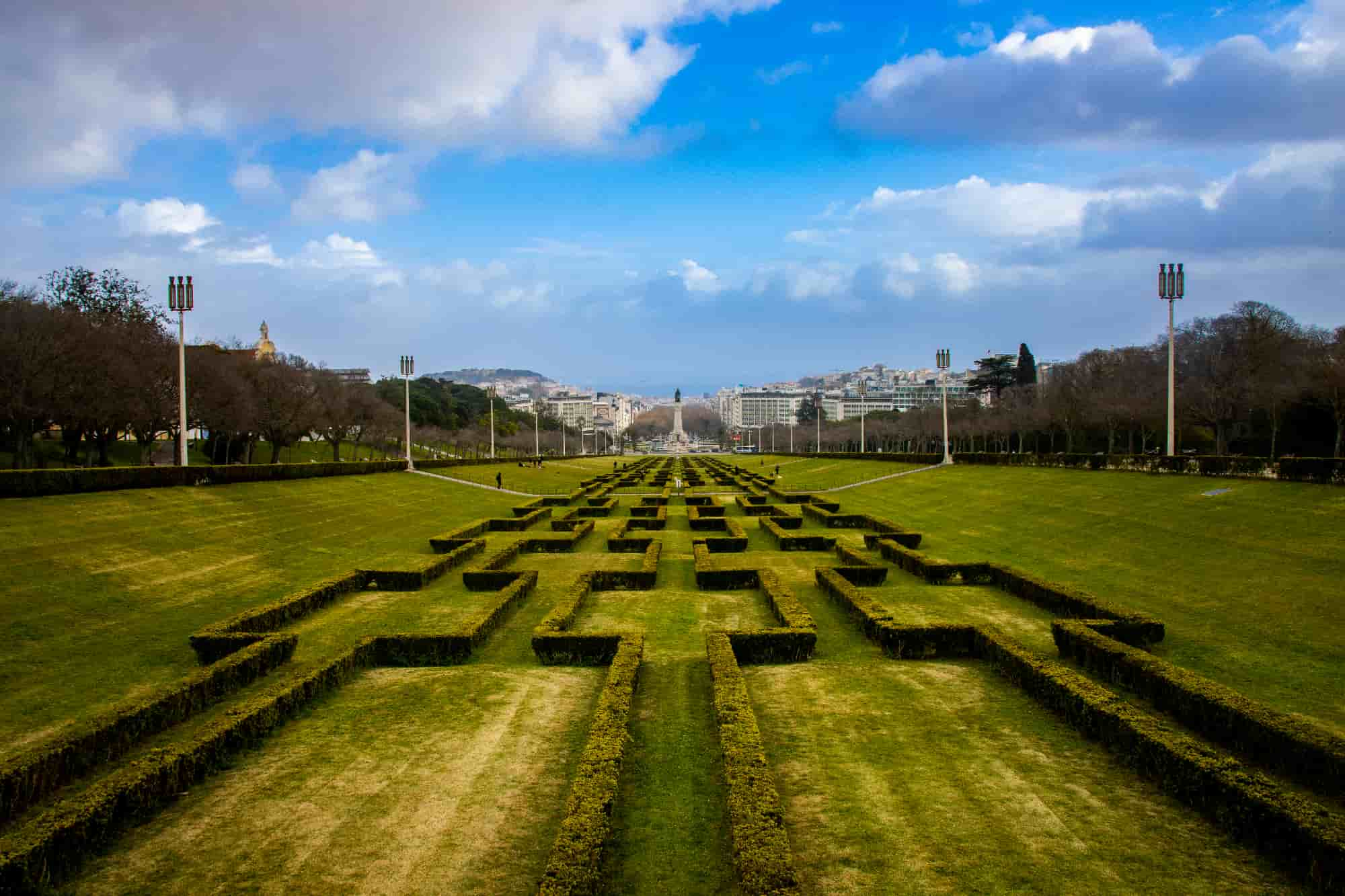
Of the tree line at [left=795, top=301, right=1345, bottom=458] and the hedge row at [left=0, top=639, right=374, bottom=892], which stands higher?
the tree line at [left=795, top=301, right=1345, bottom=458]

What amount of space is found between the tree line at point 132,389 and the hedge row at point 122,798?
26.4 meters

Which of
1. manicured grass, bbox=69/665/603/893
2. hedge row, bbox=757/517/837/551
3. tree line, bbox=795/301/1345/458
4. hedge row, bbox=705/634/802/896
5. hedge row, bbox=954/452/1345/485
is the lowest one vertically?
manicured grass, bbox=69/665/603/893

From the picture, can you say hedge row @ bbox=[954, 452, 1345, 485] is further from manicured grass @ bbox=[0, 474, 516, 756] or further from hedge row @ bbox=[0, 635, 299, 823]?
hedge row @ bbox=[0, 635, 299, 823]

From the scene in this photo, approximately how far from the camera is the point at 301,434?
49.2m

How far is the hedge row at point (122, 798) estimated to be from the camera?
15.4ft

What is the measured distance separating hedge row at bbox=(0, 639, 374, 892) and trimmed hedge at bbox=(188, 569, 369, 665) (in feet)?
8.12

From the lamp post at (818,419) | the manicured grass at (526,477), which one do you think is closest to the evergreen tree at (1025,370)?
the lamp post at (818,419)

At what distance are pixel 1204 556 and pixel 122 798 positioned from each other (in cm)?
1606

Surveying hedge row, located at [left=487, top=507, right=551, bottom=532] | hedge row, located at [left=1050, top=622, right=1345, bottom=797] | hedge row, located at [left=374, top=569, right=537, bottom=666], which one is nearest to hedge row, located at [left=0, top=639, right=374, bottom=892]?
hedge row, located at [left=374, top=569, right=537, bottom=666]

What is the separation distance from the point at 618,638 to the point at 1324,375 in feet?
121

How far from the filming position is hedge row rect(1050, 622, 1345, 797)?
5.79m

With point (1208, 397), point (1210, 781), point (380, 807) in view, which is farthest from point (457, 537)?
point (1208, 397)

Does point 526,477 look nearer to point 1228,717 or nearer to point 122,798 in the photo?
point 122,798

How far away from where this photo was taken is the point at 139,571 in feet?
43.3
